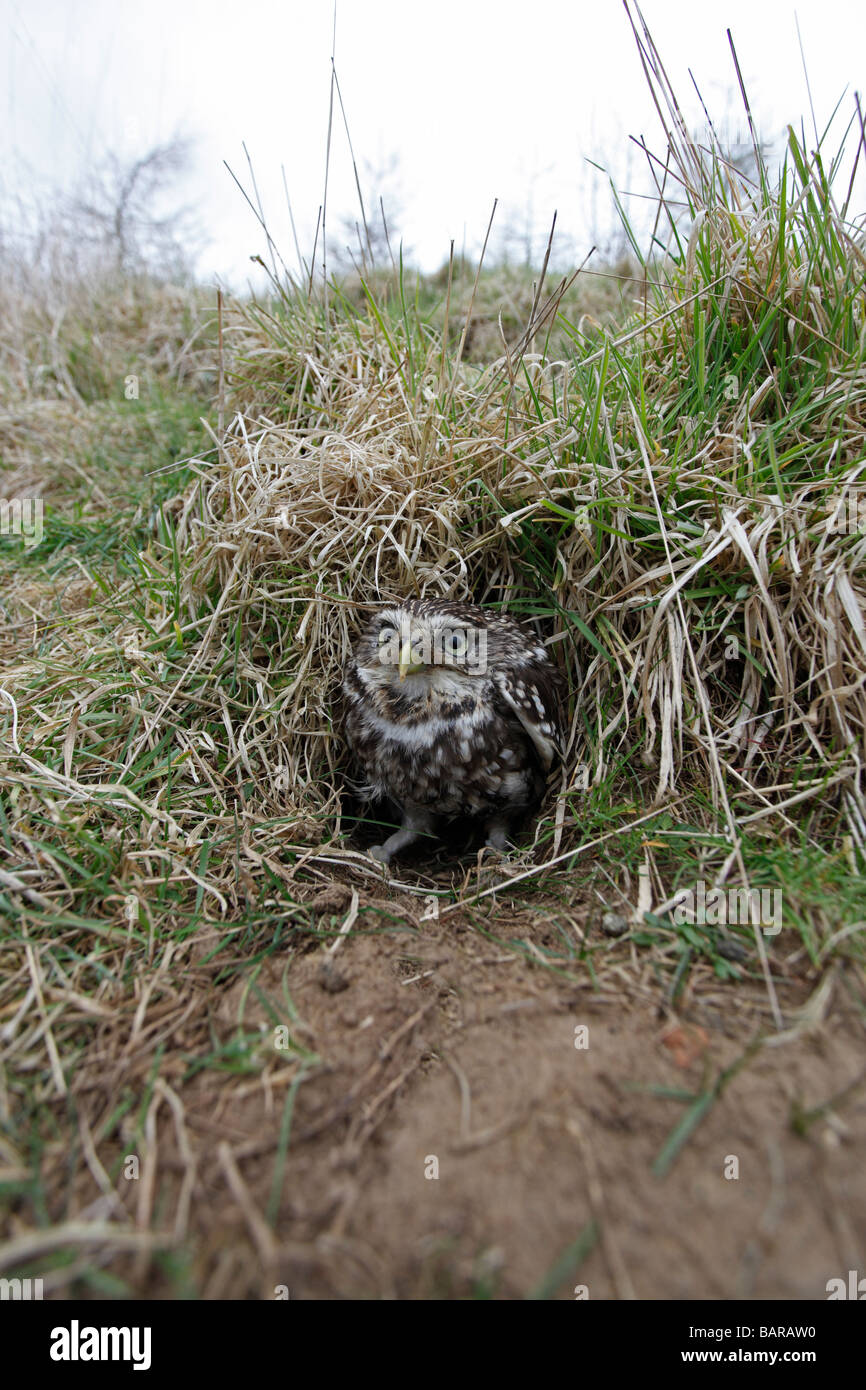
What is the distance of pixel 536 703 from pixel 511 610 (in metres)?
0.52

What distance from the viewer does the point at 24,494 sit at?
13.5ft

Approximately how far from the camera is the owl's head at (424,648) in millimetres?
2193

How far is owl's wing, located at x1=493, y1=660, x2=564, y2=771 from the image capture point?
7.51 ft

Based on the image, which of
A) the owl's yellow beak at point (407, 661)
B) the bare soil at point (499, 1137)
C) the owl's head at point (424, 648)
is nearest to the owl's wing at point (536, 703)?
the owl's head at point (424, 648)

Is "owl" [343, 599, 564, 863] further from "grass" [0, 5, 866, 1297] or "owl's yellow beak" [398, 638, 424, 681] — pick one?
"grass" [0, 5, 866, 1297]

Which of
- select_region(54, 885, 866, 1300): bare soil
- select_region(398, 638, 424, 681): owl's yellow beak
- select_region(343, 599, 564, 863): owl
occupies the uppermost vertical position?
select_region(398, 638, 424, 681): owl's yellow beak

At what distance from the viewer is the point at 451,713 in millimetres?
2336

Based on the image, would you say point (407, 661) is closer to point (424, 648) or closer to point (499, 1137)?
point (424, 648)

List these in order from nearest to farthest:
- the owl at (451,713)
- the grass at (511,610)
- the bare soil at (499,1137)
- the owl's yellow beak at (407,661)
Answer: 1. the bare soil at (499,1137)
2. the grass at (511,610)
3. the owl's yellow beak at (407,661)
4. the owl at (451,713)

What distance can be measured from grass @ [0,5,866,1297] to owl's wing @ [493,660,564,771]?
4.0 inches

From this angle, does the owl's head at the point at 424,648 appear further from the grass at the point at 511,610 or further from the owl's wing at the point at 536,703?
the grass at the point at 511,610

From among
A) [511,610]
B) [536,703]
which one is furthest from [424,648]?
[511,610]

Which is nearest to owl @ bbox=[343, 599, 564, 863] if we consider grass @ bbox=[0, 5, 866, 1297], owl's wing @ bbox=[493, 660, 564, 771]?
owl's wing @ bbox=[493, 660, 564, 771]
